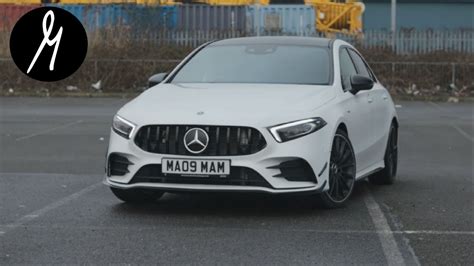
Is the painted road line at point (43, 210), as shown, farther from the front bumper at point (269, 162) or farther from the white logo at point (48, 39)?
the white logo at point (48, 39)

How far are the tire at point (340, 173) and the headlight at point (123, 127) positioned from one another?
1.66 meters

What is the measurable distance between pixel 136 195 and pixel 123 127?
743 mm

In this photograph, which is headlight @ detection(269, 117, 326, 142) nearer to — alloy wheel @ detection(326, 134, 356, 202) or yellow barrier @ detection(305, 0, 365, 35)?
alloy wheel @ detection(326, 134, 356, 202)

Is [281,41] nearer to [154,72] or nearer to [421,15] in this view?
[154,72]

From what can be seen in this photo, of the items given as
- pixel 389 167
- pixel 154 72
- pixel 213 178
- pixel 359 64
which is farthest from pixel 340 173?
pixel 154 72

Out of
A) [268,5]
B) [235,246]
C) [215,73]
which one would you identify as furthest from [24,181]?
[268,5]

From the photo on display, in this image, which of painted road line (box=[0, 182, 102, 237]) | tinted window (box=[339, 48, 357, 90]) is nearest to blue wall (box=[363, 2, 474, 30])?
tinted window (box=[339, 48, 357, 90])

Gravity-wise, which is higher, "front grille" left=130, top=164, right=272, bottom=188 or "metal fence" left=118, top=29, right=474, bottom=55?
"front grille" left=130, top=164, right=272, bottom=188

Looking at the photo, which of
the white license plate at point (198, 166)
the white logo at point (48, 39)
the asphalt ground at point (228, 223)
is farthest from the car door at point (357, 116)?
the white logo at point (48, 39)

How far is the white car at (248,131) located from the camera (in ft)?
25.1

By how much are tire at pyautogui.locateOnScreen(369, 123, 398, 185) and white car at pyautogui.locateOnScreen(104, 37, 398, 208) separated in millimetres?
906

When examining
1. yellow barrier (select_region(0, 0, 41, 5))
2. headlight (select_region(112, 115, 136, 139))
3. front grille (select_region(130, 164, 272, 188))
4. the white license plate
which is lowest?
yellow barrier (select_region(0, 0, 41, 5))

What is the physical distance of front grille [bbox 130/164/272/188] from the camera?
7648mm

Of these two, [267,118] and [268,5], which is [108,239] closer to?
[267,118]
